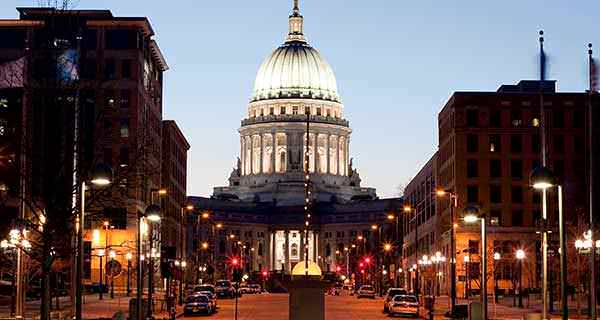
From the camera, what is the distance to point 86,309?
83688mm

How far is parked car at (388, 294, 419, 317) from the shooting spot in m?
84.7

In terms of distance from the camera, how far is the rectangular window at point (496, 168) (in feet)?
497

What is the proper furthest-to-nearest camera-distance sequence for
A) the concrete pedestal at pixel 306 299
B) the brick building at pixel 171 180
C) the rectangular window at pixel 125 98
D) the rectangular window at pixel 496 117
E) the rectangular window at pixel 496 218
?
the brick building at pixel 171 180 → the rectangular window at pixel 496 218 → the rectangular window at pixel 496 117 → the rectangular window at pixel 125 98 → the concrete pedestal at pixel 306 299

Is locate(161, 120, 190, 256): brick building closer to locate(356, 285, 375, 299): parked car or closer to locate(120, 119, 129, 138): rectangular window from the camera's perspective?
locate(120, 119, 129, 138): rectangular window

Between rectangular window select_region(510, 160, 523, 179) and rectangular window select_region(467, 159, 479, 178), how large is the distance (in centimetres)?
384

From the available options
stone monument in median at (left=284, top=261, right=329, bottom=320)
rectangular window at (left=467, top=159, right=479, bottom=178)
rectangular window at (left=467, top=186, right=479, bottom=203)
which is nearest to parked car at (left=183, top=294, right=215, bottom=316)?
stone monument in median at (left=284, top=261, right=329, bottom=320)

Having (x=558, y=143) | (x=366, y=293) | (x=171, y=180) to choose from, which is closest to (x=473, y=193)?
(x=558, y=143)

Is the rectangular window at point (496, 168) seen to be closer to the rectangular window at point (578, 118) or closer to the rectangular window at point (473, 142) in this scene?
the rectangular window at point (473, 142)

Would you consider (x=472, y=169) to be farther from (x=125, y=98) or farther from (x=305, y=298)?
(x=305, y=298)

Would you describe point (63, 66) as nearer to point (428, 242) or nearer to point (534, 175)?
point (534, 175)

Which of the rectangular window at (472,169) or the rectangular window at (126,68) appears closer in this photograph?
the rectangular window at (126,68)

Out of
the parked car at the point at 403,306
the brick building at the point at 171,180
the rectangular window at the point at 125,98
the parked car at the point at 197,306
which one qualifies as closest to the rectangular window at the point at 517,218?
the brick building at the point at 171,180

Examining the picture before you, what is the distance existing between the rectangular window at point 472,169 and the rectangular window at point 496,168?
164cm

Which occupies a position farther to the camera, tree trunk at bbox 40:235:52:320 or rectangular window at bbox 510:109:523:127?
rectangular window at bbox 510:109:523:127
